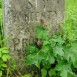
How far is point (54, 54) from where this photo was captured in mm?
3018

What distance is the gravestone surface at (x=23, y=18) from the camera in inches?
129

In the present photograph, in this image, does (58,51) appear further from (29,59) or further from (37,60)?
(29,59)

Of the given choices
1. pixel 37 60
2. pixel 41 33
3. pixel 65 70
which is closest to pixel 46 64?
pixel 37 60

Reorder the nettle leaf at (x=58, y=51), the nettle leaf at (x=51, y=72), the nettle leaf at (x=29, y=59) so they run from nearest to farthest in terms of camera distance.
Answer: the nettle leaf at (x=58, y=51) → the nettle leaf at (x=29, y=59) → the nettle leaf at (x=51, y=72)

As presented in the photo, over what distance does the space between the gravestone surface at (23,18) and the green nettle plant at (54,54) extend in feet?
0.49

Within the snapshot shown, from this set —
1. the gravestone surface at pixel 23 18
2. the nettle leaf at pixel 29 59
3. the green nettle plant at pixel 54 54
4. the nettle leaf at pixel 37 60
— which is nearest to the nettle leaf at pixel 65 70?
the green nettle plant at pixel 54 54

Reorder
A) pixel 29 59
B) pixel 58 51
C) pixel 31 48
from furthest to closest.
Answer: pixel 31 48, pixel 29 59, pixel 58 51

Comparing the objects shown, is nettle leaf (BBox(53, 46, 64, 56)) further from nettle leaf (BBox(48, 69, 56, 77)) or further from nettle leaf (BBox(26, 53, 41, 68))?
nettle leaf (BBox(48, 69, 56, 77))

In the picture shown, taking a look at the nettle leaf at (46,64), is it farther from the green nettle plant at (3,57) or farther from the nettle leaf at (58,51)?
the green nettle plant at (3,57)

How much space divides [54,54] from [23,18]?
66 centimetres

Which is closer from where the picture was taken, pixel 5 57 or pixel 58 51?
pixel 58 51

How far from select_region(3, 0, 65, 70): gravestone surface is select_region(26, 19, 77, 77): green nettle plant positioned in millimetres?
150

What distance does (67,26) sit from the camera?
327cm

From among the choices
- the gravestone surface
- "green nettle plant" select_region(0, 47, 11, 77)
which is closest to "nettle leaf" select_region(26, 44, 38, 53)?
the gravestone surface
